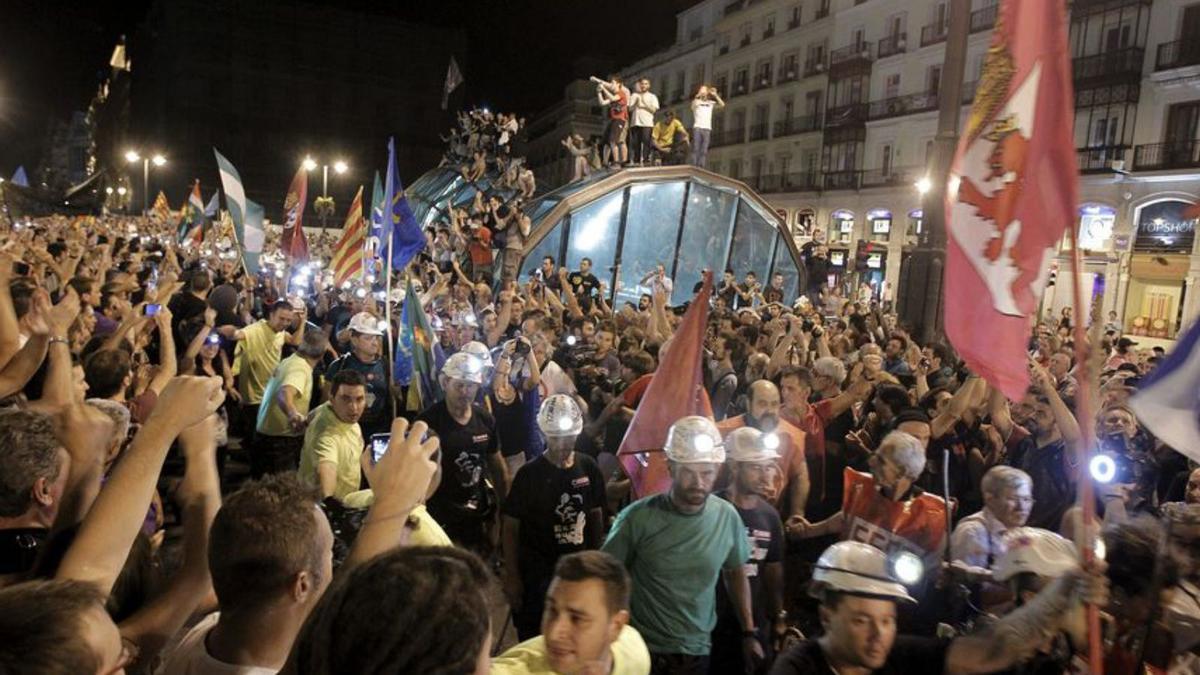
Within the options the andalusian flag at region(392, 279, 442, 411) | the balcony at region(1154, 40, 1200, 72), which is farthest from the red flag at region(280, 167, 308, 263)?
the balcony at region(1154, 40, 1200, 72)

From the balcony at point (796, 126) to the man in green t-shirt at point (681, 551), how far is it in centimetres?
4721

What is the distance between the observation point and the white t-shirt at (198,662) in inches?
76.5

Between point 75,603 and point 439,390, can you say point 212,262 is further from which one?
point 75,603

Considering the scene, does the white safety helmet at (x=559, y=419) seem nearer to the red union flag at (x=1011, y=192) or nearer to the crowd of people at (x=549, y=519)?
the crowd of people at (x=549, y=519)

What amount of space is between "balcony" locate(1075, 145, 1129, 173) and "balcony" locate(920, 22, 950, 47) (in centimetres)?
1072

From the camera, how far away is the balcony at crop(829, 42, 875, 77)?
45188 millimetres

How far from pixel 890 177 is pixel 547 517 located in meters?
41.7

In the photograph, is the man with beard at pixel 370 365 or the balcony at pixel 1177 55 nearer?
the man with beard at pixel 370 365

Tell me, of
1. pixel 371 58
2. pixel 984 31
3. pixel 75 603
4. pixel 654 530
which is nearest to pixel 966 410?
pixel 654 530

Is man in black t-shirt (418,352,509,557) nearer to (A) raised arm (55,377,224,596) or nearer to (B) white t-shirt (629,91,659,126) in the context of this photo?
(A) raised arm (55,377,224,596)

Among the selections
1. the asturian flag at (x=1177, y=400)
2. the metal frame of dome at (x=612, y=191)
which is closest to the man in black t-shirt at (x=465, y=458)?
the asturian flag at (x=1177, y=400)

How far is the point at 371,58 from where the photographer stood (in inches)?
2306

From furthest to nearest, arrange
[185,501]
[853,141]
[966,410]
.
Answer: [853,141]
[966,410]
[185,501]

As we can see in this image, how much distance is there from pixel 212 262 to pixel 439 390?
11.8 m
